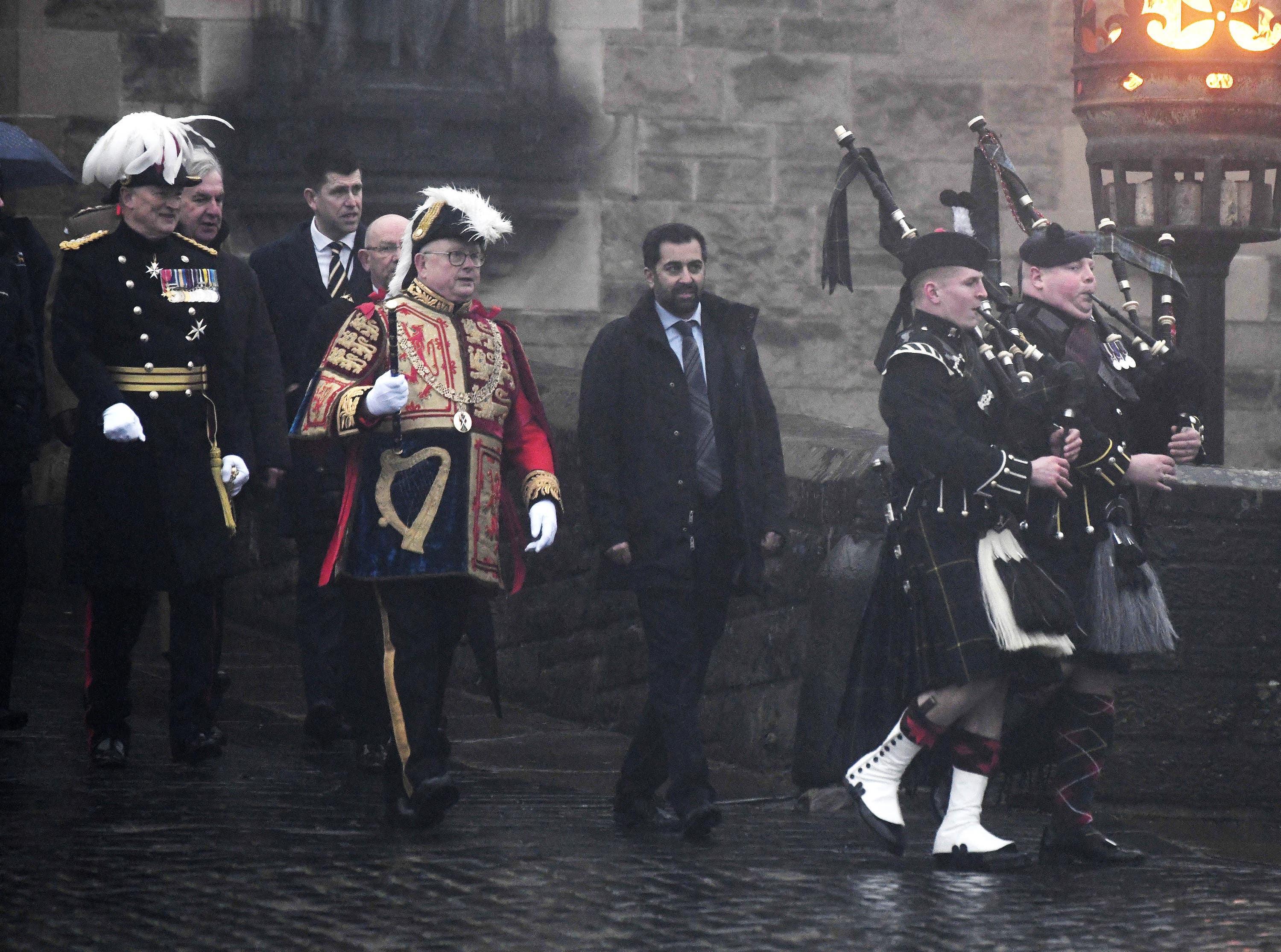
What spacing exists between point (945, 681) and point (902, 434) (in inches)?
25.9

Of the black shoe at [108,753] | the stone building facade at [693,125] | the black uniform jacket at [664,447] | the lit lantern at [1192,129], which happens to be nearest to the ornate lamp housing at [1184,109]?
the lit lantern at [1192,129]

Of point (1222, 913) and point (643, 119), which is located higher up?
point (643, 119)

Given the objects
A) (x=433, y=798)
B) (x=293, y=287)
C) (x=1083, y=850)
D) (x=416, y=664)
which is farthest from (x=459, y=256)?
(x=1083, y=850)

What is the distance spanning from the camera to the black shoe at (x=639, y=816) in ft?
21.7

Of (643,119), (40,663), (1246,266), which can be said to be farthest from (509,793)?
(1246,266)

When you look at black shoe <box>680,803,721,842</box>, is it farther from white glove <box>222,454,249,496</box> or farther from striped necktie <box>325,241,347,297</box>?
striped necktie <box>325,241,347,297</box>

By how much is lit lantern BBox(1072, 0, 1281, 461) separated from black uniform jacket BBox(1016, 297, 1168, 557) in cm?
69

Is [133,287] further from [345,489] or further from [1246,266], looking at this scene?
[1246,266]

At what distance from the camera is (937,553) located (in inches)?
244

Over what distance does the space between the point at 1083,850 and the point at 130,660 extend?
2.98 m

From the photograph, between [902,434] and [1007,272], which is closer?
[902,434]

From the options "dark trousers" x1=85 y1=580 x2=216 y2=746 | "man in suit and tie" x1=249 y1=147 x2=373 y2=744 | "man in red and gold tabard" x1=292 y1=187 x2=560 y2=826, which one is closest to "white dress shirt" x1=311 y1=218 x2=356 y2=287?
"man in suit and tie" x1=249 y1=147 x2=373 y2=744

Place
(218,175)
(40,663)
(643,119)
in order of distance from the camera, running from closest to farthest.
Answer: (218,175) < (40,663) < (643,119)

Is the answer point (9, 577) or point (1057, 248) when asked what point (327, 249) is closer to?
point (9, 577)
